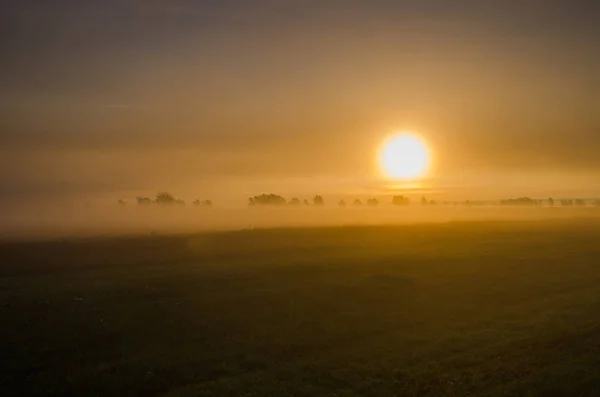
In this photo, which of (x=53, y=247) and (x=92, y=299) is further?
(x=53, y=247)

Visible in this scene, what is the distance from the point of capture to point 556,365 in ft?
126

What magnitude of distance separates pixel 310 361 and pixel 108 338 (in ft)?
67.4

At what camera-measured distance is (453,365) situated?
40219mm

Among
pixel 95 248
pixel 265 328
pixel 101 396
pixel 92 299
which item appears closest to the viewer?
pixel 101 396

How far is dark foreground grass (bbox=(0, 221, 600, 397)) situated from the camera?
37500 mm

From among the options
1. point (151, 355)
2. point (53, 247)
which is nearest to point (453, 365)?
point (151, 355)

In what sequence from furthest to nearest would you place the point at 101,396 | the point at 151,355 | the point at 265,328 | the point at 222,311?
the point at 222,311, the point at 265,328, the point at 151,355, the point at 101,396

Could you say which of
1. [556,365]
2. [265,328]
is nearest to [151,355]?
[265,328]

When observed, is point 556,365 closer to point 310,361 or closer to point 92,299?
point 310,361

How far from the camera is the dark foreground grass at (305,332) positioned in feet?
123

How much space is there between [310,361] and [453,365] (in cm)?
1141

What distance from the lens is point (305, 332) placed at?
5119 centimetres

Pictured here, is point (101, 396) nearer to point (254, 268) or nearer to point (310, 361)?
point (310, 361)

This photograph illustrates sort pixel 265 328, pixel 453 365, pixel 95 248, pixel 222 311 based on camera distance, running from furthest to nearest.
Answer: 1. pixel 95 248
2. pixel 222 311
3. pixel 265 328
4. pixel 453 365
